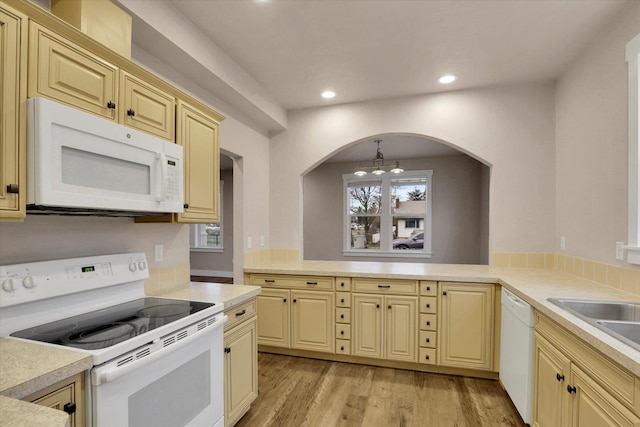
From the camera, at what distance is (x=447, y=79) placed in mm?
2941

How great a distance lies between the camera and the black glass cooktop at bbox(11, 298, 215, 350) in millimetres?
1229

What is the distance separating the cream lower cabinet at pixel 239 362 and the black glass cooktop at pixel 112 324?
317mm

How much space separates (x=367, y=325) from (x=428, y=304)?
23.3 inches

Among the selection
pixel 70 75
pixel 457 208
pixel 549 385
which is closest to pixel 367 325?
pixel 549 385

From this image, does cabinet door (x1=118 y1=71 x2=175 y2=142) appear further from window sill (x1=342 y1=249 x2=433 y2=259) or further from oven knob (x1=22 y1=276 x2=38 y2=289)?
window sill (x1=342 y1=249 x2=433 y2=259)

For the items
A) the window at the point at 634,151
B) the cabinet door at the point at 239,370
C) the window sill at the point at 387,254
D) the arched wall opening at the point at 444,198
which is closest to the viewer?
the window at the point at 634,151

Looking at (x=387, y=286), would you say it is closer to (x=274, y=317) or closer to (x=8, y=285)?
(x=274, y=317)

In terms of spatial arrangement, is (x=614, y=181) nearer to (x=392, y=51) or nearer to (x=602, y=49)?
(x=602, y=49)

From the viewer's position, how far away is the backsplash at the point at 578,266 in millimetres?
1912

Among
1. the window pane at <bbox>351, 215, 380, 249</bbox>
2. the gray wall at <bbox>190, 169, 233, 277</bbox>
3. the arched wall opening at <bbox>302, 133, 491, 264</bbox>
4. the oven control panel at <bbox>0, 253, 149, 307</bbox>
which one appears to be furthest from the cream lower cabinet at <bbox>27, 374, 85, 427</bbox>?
the gray wall at <bbox>190, 169, 233, 277</bbox>

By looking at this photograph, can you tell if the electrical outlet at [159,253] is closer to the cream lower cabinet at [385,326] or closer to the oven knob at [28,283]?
the oven knob at [28,283]

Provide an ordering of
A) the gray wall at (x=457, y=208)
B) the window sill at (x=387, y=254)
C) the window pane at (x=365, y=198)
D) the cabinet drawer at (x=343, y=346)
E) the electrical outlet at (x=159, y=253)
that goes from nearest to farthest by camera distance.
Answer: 1. the electrical outlet at (x=159, y=253)
2. the cabinet drawer at (x=343, y=346)
3. the gray wall at (x=457, y=208)
4. the window sill at (x=387, y=254)
5. the window pane at (x=365, y=198)

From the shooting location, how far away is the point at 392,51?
2.49 meters

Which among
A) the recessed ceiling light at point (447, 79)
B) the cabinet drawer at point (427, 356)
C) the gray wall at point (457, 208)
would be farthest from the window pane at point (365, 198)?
the cabinet drawer at point (427, 356)
